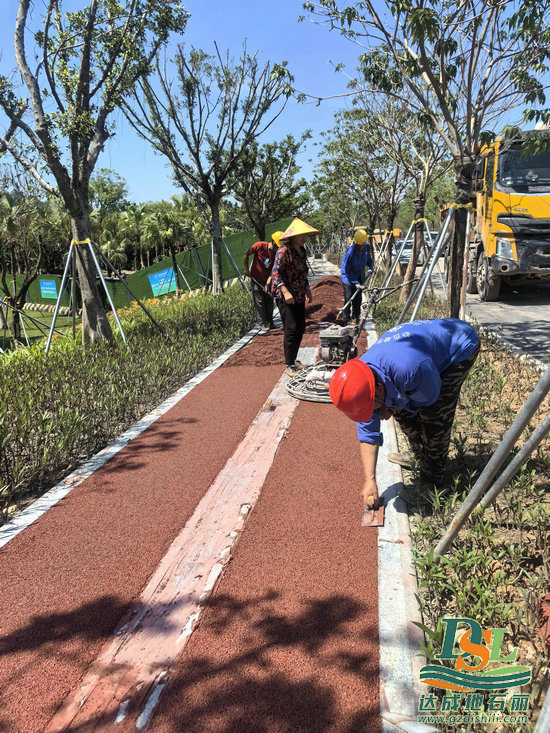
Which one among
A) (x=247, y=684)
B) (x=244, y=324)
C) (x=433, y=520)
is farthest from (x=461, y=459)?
(x=244, y=324)

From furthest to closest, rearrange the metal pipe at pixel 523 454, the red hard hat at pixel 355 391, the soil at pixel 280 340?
1. the soil at pixel 280 340
2. the red hard hat at pixel 355 391
3. the metal pipe at pixel 523 454

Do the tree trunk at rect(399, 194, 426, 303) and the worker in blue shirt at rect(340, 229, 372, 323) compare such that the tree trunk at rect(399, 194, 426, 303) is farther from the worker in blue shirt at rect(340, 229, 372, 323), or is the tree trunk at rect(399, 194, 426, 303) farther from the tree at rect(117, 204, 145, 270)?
the tree at rect(117, 204, 145, 270)

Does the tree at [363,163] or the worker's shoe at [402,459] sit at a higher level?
the tree at [363,163]

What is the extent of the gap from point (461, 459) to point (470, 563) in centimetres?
125

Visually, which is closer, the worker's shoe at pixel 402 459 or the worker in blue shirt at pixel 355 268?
the worker's shoe at pixel 402 459

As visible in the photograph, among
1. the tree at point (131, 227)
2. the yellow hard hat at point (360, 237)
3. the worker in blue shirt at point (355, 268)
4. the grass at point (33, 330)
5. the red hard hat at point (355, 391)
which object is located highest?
the tree at point (131, 227)

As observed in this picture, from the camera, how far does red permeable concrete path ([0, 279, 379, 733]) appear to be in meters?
1.85

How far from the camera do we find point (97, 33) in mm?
6820

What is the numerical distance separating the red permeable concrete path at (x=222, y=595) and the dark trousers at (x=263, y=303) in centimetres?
506

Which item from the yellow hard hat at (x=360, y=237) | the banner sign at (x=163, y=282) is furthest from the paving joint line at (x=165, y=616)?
the banner sign at (x=163, y=282)

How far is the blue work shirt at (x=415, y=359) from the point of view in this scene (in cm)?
256

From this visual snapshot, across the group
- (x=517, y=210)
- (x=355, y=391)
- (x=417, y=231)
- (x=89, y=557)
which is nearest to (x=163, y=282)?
(x=417, y=231)

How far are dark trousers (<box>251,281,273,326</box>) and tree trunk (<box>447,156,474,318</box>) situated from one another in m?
3.63

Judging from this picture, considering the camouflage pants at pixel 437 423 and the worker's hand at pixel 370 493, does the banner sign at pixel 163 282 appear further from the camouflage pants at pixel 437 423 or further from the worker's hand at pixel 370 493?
the worker's hand at pixel 370 493
